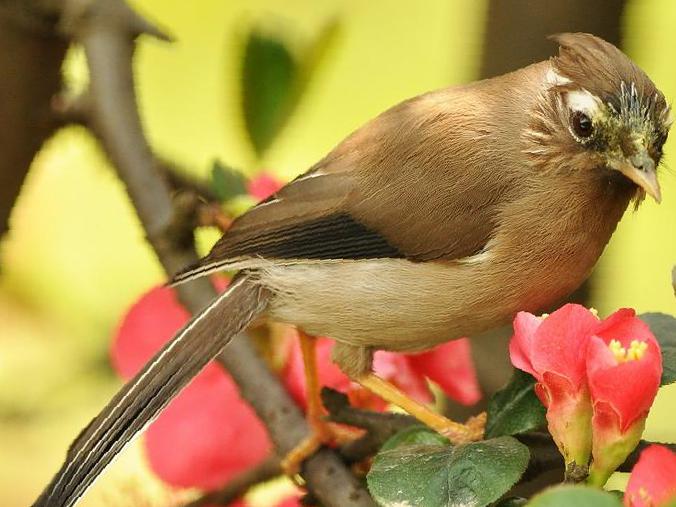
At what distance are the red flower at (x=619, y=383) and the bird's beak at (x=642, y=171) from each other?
39 centimetres

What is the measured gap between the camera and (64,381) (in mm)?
2492

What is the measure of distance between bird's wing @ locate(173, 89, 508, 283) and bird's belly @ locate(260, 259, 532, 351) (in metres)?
0.02

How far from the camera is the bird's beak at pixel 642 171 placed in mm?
1443

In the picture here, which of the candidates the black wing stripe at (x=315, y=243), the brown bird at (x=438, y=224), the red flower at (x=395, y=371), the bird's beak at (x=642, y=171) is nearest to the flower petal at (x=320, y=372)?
the red flower at (x=395, y=371)

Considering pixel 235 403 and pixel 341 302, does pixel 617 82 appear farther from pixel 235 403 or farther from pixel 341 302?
pixel 235 403

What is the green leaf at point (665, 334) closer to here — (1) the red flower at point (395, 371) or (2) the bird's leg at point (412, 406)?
(2) the bird's leg at point (412, 406)

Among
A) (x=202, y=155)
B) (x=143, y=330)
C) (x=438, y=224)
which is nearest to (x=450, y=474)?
(x=438, y=224)

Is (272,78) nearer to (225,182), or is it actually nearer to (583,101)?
(225,182)

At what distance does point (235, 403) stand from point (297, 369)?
0.12m

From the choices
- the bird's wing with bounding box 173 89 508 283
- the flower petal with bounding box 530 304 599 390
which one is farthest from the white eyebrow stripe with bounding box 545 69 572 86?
the flower petal with bounding box 530 304 599 390

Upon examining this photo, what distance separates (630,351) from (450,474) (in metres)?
0.23

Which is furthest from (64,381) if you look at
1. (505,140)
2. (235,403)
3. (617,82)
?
(617,82)

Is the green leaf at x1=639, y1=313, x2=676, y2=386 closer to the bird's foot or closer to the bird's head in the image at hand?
the bird's head

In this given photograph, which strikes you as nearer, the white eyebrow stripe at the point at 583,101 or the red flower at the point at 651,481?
the red flower at the point at 651,481
